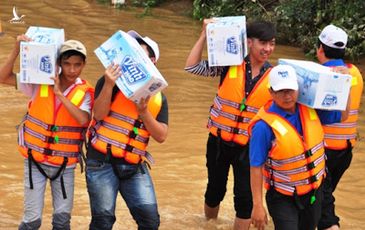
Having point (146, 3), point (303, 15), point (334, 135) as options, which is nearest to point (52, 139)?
point (334, 135)

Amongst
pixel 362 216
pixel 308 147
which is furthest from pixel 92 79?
pixel 308 147

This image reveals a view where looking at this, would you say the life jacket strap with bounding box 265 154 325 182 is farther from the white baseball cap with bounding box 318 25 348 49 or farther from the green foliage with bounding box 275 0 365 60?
the green foliage with bounding box 275 0 365 60

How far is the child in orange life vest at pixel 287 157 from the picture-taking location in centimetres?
448

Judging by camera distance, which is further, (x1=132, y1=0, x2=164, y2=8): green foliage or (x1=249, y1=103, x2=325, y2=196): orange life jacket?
(x1=132, y1=0, x2=164, y2=8): green foliage

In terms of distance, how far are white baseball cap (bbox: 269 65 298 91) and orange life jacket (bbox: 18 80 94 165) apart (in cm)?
127

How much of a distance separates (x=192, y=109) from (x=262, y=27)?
4.59 meters

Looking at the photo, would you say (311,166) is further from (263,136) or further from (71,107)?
(71,107)

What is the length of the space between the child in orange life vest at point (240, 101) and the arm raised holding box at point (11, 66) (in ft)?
4.58

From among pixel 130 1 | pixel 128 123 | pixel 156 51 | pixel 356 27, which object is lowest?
pixel 130 1

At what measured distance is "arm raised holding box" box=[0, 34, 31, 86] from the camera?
16.0 feet

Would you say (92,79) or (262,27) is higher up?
(262,27)

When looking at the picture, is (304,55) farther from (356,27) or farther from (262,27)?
(262,27)

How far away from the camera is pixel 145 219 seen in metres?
4.80

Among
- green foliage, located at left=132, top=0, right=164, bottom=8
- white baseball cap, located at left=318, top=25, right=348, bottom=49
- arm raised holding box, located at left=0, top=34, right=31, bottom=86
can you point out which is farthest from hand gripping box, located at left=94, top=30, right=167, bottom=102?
green foliage, located at left=132, top=0, right=164, bottom=8
